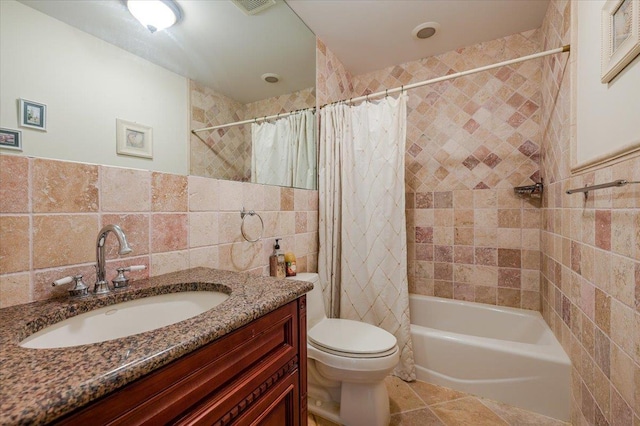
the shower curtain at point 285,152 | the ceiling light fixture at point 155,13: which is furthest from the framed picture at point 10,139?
the shower curtain at point 285,152

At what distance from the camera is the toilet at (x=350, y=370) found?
1.30 meters

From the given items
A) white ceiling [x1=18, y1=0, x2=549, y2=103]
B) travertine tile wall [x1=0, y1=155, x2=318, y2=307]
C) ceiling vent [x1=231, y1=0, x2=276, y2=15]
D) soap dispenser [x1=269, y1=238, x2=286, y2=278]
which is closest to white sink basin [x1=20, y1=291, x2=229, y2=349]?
travertine tile wall [x1=0, y1=155, x2=318, y2=307]

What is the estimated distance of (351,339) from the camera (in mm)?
1435

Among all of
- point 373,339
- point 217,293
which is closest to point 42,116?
point 217,293

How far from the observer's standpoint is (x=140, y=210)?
97cm

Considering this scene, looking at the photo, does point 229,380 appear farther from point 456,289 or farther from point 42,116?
point 456,289

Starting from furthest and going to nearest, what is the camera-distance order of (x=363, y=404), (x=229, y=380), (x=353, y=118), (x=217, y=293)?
(x=353, y=118), (x=363, y=404), (x=217, y=293), (x=229, y=380)

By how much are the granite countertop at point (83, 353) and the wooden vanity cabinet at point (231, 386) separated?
36 mm

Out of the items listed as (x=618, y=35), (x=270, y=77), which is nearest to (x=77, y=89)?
(x=270, y=77)

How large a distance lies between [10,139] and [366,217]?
1633mm

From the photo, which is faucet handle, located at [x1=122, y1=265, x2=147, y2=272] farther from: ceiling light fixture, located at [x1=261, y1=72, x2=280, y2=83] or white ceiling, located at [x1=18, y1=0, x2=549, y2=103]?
ceiling light fixture, located at [x1=261, y1=72, x2=280, y2=83]

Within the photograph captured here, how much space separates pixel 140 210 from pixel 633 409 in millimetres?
1680

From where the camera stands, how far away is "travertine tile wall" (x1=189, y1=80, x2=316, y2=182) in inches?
48.1

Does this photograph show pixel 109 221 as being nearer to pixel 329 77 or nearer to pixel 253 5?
pixel 253 5
